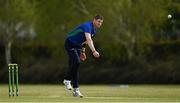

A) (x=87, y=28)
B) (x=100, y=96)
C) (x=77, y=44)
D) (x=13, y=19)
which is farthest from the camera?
(x=13, y=19)

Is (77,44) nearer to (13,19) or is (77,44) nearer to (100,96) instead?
(100,96)

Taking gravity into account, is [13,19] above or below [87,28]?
above

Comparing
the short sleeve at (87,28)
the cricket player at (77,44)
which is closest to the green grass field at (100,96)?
the cricket player at (77,44)

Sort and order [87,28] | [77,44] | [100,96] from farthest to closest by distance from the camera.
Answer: [100,96] < [77,44] < [87,28]

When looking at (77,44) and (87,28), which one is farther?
(77,44)

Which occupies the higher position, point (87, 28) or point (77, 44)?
point (87, 28)

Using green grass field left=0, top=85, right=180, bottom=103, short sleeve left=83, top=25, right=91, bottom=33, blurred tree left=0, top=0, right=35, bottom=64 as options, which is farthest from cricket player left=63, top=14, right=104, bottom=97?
blurred tree left=0, top=0, right=35, bottom=64

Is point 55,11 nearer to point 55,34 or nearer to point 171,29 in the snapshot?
point 55,34

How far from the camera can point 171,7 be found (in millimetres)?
43000

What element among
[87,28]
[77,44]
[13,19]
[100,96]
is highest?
[13,19]

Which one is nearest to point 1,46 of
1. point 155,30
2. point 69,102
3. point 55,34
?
point 55,34

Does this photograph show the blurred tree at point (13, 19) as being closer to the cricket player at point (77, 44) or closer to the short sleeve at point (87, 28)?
the cricket player at point (77, 44)

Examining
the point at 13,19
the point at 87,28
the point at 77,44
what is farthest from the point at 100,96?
the point at 13,19

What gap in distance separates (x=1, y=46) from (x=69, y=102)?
33.1m
